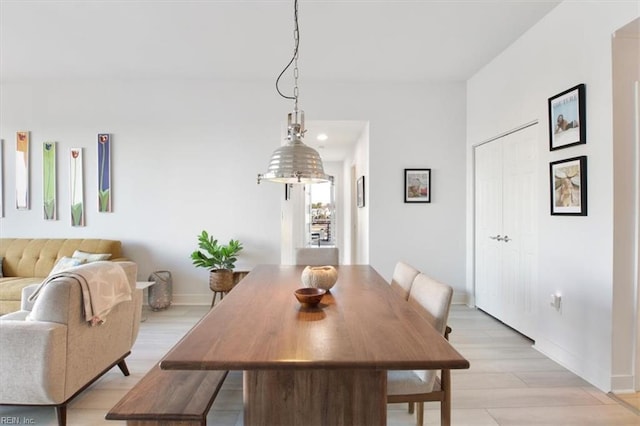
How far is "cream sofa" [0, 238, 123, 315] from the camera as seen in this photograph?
11.8 feet

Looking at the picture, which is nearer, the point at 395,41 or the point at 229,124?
the point at 395,41

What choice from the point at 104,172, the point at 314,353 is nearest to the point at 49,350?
the point at 314,353

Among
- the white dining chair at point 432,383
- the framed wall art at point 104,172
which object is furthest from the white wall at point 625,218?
the framed wall art at point 104,172

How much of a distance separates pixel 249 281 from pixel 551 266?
2394mm

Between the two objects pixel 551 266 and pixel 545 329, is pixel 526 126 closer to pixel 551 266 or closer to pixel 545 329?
pixel 551 266

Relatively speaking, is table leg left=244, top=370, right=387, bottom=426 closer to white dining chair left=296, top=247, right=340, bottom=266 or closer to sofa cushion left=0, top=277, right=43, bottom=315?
white dining chair left=296, top=247, right=340, bottom=266

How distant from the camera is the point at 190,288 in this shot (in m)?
4.14

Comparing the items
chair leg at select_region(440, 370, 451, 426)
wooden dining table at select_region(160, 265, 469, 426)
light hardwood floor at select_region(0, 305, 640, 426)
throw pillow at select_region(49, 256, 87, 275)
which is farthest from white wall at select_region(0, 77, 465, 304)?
chair leg at select_region(440, 370, 451, 426)

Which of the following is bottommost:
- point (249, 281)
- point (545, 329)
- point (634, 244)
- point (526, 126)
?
point (545, 329)

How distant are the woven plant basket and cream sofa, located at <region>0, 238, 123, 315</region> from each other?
1189 mm

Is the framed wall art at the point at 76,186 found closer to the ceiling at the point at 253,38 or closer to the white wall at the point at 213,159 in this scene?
the white wall at the point at 213,159

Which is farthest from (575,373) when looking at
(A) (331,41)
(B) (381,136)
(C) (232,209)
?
(C) (232,209)

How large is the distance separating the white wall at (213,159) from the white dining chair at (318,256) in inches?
44.2

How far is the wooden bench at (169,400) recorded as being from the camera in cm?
129
